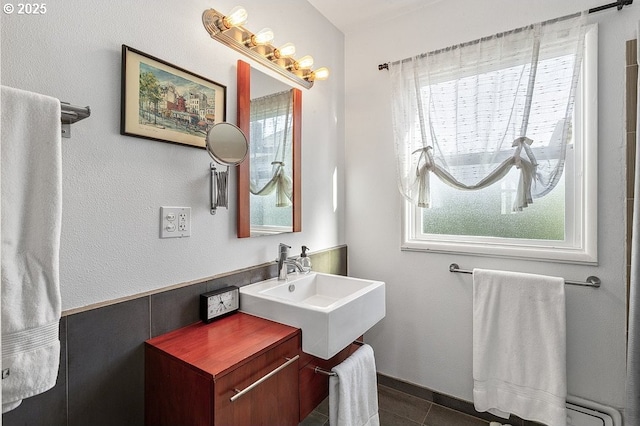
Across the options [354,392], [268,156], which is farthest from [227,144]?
[354,392]

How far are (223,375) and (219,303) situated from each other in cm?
45

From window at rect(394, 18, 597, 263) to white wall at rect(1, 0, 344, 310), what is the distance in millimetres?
1077

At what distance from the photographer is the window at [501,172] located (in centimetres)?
159

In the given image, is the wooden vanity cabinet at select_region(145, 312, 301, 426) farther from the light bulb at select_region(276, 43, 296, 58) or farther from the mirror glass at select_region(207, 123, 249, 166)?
the light bulb at select_region(276, 43, 296, 58)

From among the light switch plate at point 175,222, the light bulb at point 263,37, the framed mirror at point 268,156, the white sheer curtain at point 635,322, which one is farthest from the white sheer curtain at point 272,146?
the white sheer curtain at point 635,322

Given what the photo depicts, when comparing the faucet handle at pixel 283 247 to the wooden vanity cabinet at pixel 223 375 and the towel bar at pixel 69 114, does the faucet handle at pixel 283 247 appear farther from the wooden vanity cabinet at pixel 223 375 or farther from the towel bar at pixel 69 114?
the towel bar at pixel 69 114

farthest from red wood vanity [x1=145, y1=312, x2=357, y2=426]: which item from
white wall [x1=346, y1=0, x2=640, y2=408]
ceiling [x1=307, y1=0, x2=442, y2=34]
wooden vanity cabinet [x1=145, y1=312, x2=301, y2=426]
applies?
ceiling [x1=307, y1=0, x2=442, y2=34]

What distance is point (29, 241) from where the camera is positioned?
31.5 inches

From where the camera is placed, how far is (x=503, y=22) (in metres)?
1.76

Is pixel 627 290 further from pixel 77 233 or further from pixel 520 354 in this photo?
pixel 77 233

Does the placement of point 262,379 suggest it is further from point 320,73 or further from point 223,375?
point 320,73

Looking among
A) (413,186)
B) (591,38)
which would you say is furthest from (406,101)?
(591,38)

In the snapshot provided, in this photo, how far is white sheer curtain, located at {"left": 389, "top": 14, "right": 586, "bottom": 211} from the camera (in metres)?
1.60

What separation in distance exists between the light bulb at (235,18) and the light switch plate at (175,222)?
2.73ft
